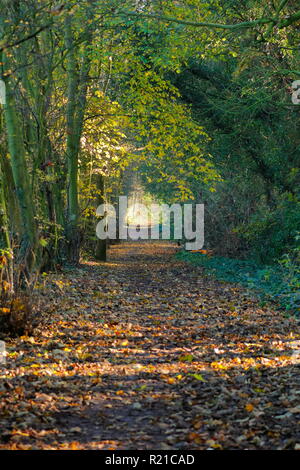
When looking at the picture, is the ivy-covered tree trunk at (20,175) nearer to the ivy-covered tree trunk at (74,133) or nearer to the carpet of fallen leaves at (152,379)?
the carpet of fallen leaves at (152,379)

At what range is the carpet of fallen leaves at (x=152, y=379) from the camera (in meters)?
4.46

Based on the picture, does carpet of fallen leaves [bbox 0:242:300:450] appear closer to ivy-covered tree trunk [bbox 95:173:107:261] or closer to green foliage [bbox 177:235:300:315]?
green foliage [bbox 177:235:300:315]

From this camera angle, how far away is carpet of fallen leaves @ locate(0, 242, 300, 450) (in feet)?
14.6

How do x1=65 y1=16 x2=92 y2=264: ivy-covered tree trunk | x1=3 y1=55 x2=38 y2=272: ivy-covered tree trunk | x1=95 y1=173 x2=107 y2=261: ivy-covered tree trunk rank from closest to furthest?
1. x1=3 y1=55 x2=38 y2=272: ivy-covered tree trunk
2. x1=65 y1=16 x2=92 y2=264: ivy-covered tree trunk
3. x1=95 y1=173 x2=107 y2=261: ivy-covered tree trunk

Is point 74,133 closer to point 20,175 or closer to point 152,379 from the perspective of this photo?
point 20,175

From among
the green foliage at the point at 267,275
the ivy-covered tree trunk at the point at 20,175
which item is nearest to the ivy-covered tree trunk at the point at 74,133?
the green foliage at the point at 267,275

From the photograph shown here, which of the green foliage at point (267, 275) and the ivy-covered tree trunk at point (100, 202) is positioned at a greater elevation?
the ivy-covered tree trunk at point (100, 202)

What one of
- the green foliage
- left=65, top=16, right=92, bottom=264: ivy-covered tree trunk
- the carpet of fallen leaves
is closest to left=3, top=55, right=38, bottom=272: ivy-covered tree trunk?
the carpet of fallen leaves

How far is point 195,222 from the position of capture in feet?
79.9

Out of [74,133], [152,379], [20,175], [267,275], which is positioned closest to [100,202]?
[74,133]

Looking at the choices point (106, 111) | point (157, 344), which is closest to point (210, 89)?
point (106, 111)

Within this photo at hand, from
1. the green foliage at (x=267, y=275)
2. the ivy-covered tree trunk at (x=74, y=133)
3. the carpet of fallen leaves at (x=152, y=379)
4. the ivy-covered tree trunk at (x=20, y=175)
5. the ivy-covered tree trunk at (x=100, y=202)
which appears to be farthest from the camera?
the ivy-covered tree trunk at (x=100, y=202)

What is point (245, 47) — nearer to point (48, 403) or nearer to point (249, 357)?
point (249, 357)
